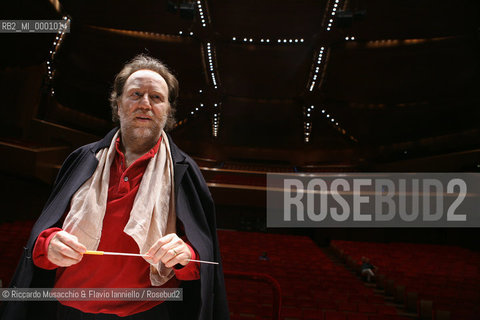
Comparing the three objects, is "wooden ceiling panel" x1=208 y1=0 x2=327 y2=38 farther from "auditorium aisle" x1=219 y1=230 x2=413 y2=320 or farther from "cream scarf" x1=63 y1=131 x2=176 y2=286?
"cream scarf" x1=63 y1=131 x2=176 y2=286

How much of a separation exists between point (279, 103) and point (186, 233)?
1550 centimetres

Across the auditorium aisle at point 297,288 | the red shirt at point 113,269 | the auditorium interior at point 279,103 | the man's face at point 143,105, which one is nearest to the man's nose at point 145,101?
the man's face at point 143,105

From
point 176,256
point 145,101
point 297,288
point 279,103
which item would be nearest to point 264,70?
point 279,103

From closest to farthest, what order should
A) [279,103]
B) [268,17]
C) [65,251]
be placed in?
[65,251]
[268,17]
[279,103]

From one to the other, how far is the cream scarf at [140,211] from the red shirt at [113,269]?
0.04m

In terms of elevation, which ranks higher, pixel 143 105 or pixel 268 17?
pixel 268 17

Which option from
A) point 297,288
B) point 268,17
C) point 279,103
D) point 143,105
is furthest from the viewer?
point 279,103

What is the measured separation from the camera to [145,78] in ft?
3.92

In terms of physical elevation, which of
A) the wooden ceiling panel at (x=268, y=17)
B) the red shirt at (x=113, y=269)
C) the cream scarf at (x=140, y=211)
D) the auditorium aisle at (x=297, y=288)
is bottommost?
the auditorium aisle at (x=297, y=288)

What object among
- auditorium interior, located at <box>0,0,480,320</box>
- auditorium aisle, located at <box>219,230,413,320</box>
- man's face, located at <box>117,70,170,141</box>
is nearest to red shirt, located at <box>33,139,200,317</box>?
man's face, located at <box>117,70,170,141</box>

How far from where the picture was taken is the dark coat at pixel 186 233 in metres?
1.04

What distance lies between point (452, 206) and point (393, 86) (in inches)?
239

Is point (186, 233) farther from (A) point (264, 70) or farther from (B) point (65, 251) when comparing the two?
(A) point (264, 70)

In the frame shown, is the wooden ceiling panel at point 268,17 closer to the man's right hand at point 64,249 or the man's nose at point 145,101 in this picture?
the man's nose at point 145,101
